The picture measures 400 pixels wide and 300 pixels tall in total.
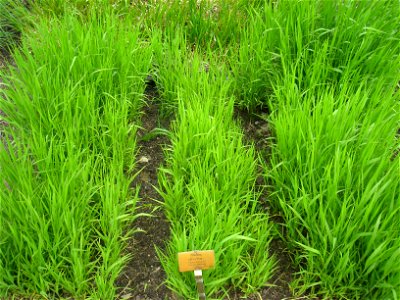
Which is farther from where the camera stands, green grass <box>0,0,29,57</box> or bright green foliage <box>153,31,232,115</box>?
green grass <box>0,0,29,57</box>

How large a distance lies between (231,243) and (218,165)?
34 cm

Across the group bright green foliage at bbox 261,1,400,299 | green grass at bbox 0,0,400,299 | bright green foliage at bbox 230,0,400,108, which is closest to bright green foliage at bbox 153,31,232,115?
green grass at bbox 0,0,400,299

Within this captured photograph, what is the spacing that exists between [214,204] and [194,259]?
0.99 ft

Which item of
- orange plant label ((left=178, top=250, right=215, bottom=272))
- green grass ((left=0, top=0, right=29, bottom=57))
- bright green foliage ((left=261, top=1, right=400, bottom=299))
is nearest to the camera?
orange plant label ((left=178, top=250, right=215, bottom=272))

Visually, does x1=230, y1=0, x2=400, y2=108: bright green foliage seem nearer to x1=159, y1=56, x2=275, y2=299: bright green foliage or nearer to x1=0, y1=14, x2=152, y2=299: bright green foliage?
x1=159, y1=56, x2=275, y2=299: bright green foliage

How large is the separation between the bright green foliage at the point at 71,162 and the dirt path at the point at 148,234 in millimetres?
61

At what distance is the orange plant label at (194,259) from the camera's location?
150 cm

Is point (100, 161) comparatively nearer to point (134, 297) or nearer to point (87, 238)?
point (87, 238)

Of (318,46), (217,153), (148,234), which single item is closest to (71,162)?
(148,234)

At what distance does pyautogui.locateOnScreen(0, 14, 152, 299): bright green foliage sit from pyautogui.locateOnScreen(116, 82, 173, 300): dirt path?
6 centimetres

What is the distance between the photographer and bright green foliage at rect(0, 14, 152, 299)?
171 cm

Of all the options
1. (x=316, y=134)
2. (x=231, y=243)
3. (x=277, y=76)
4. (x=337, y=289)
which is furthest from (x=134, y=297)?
(x=277, y=76)

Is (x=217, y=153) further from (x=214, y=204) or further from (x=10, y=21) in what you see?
(x=10, y=21)

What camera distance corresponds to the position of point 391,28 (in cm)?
242
